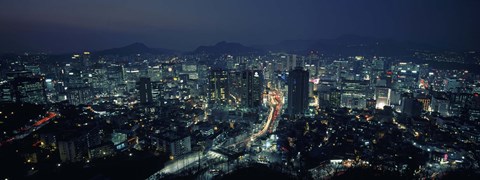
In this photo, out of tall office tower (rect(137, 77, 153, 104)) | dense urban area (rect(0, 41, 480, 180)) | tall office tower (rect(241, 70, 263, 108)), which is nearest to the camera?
dense urban area (rect(0, 41, 480, 180))

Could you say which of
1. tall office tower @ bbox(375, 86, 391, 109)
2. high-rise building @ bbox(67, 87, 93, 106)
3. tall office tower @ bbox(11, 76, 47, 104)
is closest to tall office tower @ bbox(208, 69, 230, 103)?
high-rise building @ bbox(67, 87, 93, 106)

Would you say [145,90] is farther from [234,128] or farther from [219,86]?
[234,128]

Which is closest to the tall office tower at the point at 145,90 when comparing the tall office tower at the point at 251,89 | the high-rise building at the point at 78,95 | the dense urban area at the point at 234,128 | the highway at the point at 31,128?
the dense urban area at the point at 234,128

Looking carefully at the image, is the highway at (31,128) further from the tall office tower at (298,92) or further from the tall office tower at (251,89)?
the tall office tower at (298,92)

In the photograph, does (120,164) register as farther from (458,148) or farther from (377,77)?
(377,77)

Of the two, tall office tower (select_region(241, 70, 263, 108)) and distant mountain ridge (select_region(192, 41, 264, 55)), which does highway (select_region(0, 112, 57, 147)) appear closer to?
tall office tower (select_region(241, 70, 263, 108))

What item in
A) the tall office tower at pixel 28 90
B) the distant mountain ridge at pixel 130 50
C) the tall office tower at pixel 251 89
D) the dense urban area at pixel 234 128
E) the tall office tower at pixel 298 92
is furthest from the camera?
the distant mountain ridge at pixel 130 50

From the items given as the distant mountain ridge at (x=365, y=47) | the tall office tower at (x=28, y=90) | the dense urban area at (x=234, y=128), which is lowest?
the dense urban area at (x=234, y=128)
